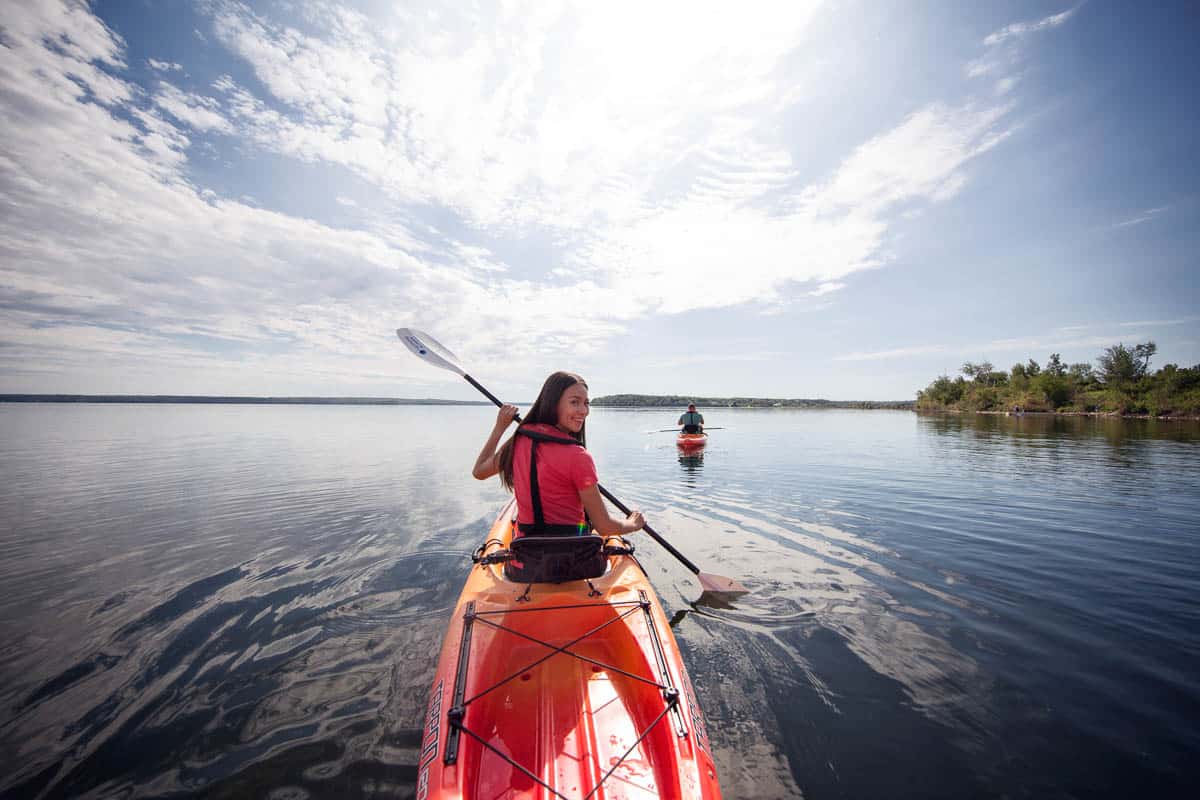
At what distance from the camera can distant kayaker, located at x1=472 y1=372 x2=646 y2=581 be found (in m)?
3.73

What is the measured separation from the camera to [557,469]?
12.3ft

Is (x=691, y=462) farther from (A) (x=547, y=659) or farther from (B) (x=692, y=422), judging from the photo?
(A) (x=547, y=659)

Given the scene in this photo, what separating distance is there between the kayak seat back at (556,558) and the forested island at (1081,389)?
74740 mm

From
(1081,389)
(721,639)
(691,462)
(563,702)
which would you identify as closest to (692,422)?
(691,462)

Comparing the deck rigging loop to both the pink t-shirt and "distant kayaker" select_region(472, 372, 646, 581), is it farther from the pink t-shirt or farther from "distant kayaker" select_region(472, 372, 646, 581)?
the pink t-shirt

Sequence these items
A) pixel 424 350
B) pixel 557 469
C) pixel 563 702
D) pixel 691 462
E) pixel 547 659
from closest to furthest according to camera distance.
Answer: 1. pixel 563 702
2. pixel 547 659
3. pixel 557 469
4. pixel 424 350
5. pixel 691 462

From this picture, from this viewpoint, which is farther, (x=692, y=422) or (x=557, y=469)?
(x=692, y=422)

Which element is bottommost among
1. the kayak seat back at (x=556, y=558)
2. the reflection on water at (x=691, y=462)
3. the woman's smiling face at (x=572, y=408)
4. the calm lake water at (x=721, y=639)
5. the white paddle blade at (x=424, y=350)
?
the calm lake water at (x=721, y=639)

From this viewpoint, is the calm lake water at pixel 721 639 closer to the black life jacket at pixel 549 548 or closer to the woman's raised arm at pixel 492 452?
the black life jacket at pixel 549 548

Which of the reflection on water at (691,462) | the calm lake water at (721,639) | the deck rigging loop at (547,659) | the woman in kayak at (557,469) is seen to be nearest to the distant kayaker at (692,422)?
the reflection on water at (691,462)

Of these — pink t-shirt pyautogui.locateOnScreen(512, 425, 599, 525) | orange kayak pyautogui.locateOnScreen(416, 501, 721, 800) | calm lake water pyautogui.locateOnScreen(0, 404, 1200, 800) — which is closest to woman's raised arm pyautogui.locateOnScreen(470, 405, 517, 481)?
pink t-shirt pyautogui.locateOnScreen(512, 425, 599, 525)

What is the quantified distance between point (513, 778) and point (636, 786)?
0.66 metres

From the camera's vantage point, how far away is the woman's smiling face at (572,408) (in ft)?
12.6

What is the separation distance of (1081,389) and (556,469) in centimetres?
9631
